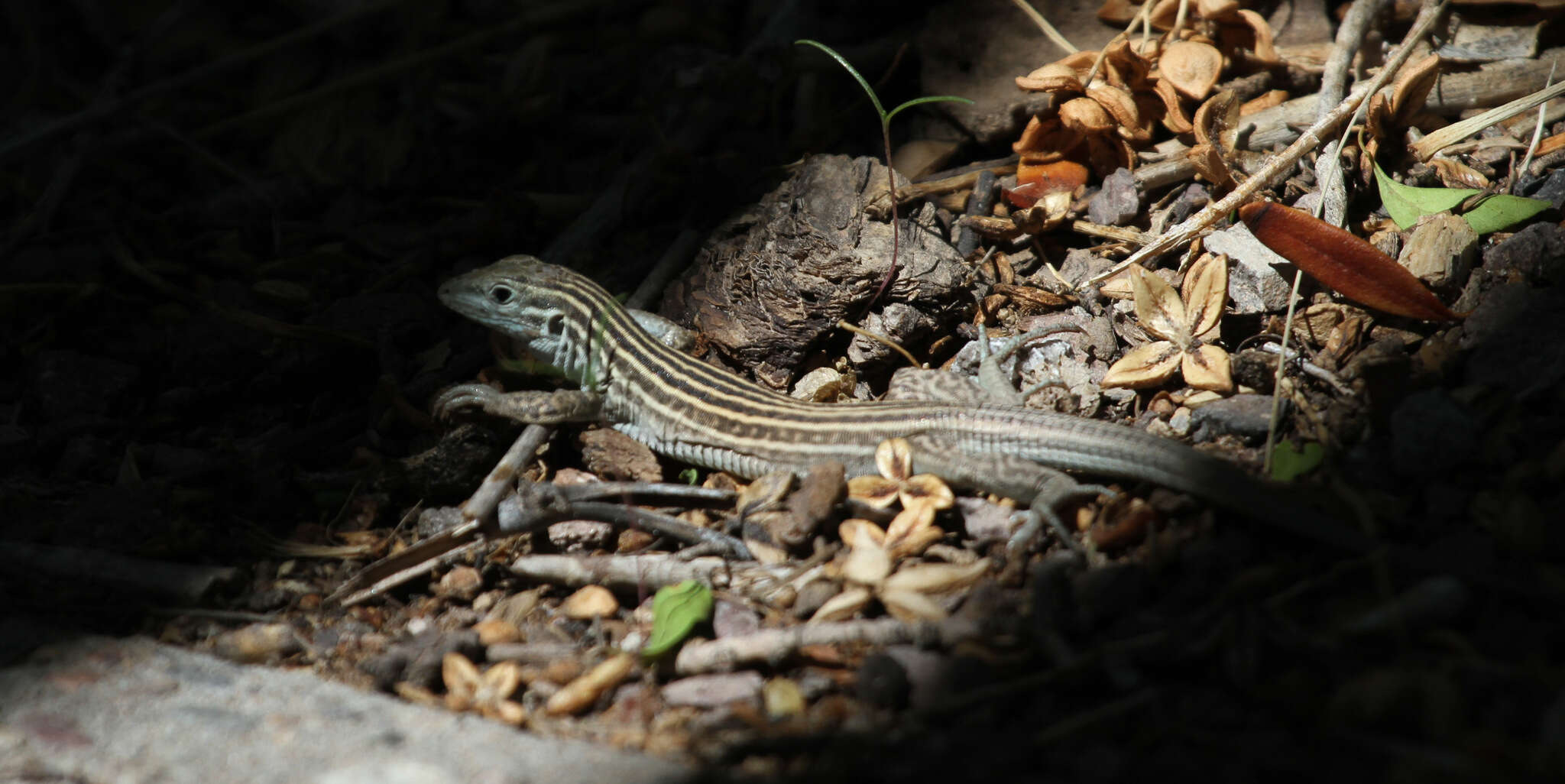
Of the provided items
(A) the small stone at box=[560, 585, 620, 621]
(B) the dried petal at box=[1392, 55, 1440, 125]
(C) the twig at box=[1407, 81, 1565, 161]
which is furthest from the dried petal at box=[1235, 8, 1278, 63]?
(A) the small stone at box=[560, 585, 620, 621]

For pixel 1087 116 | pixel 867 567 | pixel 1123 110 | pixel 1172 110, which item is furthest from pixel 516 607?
pixel 1172 110

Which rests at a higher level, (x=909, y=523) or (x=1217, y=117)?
(x=1217, y=117)

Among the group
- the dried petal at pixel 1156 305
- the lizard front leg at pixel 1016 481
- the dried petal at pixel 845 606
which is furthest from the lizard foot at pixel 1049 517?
the dried petal at pixel 1156 305

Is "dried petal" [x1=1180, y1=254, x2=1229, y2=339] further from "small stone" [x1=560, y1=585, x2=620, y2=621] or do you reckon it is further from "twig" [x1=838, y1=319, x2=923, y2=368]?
"small stone" [x1=560, y1=585, x2=620, y2=621]

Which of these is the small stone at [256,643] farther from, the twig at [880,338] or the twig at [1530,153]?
the twig at [1530,153]

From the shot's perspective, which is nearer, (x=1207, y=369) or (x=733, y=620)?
(x=733, y=620)

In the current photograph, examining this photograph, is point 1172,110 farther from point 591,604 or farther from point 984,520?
point 591,604
